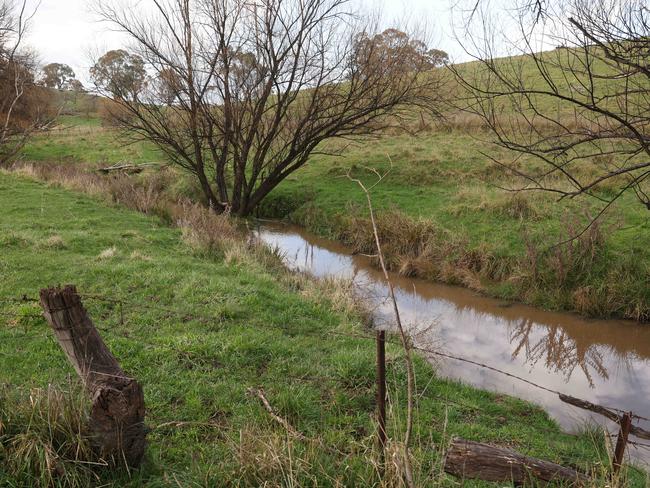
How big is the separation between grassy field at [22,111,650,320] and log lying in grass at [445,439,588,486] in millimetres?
3818

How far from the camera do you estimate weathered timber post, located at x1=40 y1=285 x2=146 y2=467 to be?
117 inches

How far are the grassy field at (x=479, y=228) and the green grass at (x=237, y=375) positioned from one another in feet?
8.01

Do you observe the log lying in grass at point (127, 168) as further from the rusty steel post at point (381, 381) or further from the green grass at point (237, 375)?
the rusty steel post at point (381, 381)

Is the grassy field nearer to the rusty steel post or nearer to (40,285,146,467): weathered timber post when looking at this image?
(40,285,146,467): weathered timber post

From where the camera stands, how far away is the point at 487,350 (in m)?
7.96

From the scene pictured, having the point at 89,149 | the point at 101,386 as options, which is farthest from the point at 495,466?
the point at 89,149

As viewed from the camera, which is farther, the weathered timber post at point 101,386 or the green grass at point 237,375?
the green grass at point 237,375

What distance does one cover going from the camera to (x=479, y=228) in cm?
1209

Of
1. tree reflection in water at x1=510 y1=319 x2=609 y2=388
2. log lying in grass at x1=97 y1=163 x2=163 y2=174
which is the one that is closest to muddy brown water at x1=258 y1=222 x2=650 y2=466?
tree reflection in water at x1=510 y1=319 x2=609 y2=388

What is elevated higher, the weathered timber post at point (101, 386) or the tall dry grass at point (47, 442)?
the weathered timber post at point (101, 386)

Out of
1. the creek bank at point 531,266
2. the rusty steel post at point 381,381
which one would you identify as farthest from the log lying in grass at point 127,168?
the rusty steel post at point 381,381

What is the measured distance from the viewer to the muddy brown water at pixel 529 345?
261 inches

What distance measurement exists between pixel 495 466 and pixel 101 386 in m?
2.41

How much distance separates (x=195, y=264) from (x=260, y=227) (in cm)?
702
